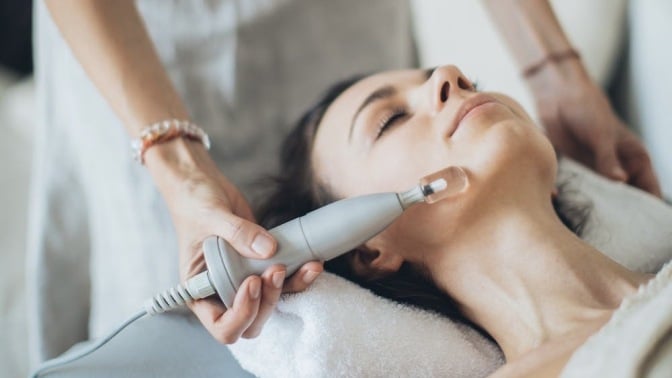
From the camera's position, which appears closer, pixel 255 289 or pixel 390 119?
pixel 255 289

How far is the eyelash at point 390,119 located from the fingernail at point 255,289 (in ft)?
0.84

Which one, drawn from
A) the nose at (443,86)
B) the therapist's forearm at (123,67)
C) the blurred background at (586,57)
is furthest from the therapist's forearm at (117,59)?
the blurred background at (586,57)

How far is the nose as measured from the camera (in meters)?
0.84

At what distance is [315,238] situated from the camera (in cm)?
74

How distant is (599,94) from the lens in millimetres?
1172

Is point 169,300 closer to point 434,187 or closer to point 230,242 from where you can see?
point 230,242

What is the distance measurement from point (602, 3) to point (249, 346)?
2.89 feet

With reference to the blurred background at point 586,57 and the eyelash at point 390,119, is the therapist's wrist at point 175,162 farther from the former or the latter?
the blurred background at point 586,57

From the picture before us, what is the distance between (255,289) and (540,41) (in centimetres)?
71

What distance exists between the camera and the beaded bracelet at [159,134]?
0.93 meters

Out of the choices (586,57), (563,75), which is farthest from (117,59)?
(586,57)

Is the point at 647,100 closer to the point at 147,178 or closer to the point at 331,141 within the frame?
the point at 331,141

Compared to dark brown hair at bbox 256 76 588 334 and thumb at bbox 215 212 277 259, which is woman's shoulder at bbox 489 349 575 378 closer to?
dark brown hair at bbox 256 76 588 334

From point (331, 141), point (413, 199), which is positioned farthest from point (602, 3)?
point (413, 199)
